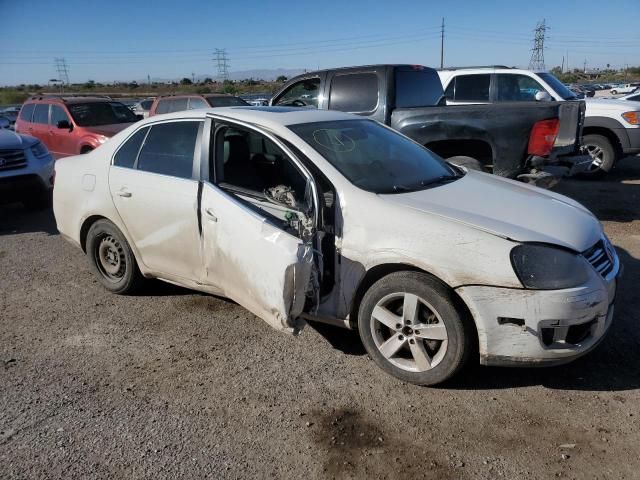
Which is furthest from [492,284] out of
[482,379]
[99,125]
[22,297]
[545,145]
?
[99,125]

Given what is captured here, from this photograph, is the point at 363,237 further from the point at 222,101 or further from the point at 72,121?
the point at 222,101

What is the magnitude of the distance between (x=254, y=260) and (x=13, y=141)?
6.26 m

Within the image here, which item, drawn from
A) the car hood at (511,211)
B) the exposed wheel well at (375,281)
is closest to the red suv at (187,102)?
the car hood at (511,211)

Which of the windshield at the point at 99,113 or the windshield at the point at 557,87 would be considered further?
the windshield at the point at 99,113

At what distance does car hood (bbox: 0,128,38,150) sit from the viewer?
7.53m

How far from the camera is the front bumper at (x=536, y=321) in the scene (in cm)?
277

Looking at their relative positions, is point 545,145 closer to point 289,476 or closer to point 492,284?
point 492,284

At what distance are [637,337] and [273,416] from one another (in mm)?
2639

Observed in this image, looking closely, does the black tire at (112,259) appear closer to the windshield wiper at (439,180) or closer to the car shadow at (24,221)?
the windshield wiper at (439,180)

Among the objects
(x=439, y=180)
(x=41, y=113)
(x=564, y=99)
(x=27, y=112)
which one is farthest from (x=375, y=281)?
(x=27, y=112)

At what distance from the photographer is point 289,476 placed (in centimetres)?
249

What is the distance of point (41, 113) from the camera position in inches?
450

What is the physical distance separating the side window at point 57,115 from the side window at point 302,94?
5.77 m

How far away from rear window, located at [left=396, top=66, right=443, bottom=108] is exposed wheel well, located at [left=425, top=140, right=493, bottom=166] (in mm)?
813
